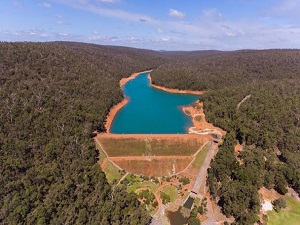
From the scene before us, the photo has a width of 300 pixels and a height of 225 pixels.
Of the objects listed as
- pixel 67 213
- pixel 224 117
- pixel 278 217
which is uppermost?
pixel 224 117

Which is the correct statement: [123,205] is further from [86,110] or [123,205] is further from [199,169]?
[86,110]

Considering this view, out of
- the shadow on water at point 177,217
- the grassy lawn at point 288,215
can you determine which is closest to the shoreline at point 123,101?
the shadow on water at point 177,217

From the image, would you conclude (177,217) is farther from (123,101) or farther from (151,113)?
(123,101)

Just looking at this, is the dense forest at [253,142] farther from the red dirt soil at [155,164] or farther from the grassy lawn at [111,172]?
the grassy lawn at [111,172]

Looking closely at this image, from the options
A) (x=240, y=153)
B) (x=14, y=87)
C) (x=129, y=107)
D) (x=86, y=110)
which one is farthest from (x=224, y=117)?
(x=14, y=87)

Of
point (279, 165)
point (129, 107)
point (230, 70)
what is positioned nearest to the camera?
point (279, 165)

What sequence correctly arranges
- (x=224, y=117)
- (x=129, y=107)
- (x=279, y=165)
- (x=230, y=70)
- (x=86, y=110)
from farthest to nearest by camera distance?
(x=230, y=70), (x=129, y=107), (x=224, y=117), (x=86, y=110), (x=279, y=165)

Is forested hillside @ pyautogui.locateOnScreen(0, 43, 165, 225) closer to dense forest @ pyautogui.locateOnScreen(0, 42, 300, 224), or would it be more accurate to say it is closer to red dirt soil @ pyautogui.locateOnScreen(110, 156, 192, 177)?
dense forest @ pyautogui.locateOnScreen(0, 42, 300, 224)

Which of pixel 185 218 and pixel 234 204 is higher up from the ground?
pixel 234 204
